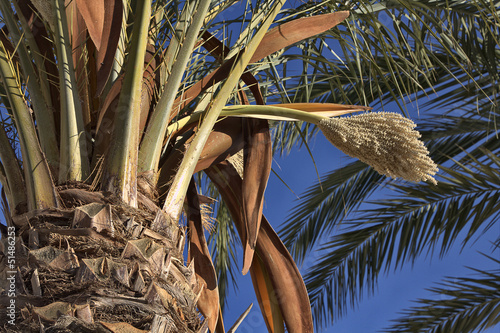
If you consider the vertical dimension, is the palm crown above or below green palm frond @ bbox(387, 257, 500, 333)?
above

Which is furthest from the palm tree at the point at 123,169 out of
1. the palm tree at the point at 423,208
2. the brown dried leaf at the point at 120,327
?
the palm tree at the point at 423,208

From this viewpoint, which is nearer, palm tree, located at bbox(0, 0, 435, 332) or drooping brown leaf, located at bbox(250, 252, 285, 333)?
palm tree, located at bbox(0, 0, 435, 332)

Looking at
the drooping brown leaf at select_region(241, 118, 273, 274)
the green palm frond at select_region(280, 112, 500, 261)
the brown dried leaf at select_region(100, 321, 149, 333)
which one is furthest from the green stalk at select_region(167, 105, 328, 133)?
the green palm frond at select_region(280, 112, 500, 261)

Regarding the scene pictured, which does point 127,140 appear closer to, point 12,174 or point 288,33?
point 12,174

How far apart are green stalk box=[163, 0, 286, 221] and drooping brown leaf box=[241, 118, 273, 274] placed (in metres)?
0.20

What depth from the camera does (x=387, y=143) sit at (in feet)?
4.39

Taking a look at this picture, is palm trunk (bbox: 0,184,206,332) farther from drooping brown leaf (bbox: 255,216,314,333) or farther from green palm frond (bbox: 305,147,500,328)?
green palm frond (bbox: 305,147,500,328)

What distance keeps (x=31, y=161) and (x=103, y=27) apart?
42 cm

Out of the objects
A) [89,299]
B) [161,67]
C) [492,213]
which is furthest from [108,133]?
[492,213]

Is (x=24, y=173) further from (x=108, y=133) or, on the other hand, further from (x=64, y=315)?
(x=64, y=315)

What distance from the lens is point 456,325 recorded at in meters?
3.71

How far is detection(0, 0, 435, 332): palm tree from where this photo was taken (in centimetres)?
104

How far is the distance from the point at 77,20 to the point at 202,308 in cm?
87

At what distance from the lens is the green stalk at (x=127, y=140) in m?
1.19
